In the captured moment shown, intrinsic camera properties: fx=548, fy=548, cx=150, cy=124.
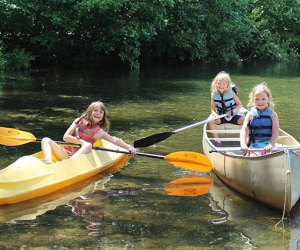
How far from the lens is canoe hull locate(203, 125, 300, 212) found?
5.05 metres

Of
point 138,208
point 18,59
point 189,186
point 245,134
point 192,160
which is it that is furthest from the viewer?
point 18,59

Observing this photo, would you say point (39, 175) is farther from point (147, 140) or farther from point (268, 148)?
point (268, 148)

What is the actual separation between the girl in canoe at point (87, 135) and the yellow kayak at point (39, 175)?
0.16m

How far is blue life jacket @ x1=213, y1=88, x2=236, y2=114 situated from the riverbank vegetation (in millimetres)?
10442

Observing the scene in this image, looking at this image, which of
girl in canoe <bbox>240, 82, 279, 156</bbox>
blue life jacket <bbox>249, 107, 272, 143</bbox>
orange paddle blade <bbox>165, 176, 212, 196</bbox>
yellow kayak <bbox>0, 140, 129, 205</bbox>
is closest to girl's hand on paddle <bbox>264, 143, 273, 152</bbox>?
girl in canoe <bbox>240, 82, 279, 156</bbox>

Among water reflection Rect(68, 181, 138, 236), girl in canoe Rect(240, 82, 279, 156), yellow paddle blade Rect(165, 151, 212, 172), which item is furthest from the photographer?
yellow paddle blade Rect(165, 151, 212, 172)

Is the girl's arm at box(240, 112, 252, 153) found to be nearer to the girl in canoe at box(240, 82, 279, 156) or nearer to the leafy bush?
the girl in canoe at box(240, 82, 279, 156)

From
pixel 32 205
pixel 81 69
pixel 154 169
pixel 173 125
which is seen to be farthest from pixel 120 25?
pixel 32 205

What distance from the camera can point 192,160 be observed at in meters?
6.24

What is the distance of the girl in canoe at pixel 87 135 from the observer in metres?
6.39

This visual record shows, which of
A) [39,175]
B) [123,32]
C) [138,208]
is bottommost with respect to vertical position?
[138,208]

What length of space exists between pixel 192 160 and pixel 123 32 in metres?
13.2

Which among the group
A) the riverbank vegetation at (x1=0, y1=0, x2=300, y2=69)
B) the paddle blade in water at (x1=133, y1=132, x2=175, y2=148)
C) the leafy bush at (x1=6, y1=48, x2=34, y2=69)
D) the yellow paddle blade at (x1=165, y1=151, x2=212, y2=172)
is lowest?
the yellow paddle blade at (x1=165, y1=151, x2=212, y2=172)

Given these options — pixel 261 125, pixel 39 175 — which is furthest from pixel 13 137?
pixel 261 125
